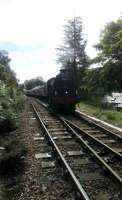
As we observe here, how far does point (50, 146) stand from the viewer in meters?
12.3

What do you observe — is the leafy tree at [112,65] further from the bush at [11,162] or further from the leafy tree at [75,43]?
the bush at [11,162]

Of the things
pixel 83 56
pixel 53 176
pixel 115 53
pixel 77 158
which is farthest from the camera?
pixel 83 56

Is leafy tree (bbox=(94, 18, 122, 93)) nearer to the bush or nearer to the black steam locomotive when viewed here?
the black steam locomotive

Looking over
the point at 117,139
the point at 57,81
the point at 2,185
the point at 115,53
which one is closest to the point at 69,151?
the point at 117,139

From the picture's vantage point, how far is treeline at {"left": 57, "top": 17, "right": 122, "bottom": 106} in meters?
42.0

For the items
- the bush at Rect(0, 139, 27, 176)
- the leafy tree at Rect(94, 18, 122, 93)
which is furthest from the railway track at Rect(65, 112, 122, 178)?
the leafy tree at Rect(94, 18, 122, 93)

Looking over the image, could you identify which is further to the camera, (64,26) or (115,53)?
(64,26)

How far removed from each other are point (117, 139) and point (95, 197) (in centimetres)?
638

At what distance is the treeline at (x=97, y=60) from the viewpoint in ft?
138

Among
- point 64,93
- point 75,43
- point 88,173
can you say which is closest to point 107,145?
point 88,173

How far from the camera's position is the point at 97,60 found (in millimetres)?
48000

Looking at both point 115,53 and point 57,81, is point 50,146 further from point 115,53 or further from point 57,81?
point 115,53

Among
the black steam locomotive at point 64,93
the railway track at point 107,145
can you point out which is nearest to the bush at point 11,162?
the railway track at point 107,145

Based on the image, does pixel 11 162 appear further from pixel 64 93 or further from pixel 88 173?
pixel 64 93
